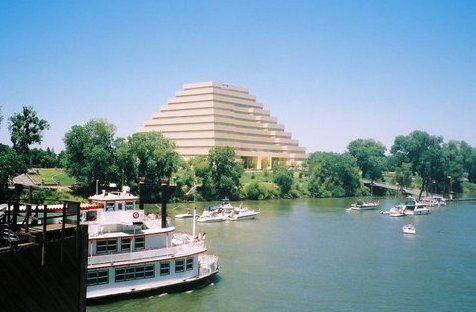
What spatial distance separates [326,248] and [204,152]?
10323cm

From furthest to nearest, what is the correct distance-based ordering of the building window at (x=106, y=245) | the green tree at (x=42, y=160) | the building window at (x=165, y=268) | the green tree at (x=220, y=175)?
the green tree at (x=42, y=160), the green tree at (x=220, y=175), the building window at (x=165, y=268), the building window at (x=106, y=245)

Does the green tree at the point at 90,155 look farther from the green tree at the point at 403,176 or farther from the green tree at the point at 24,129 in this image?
the green tree at the point at 403,176

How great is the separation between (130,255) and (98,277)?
2581 mm

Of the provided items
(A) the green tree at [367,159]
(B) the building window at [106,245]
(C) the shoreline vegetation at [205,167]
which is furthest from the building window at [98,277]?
(A) the green tree at [367,159]

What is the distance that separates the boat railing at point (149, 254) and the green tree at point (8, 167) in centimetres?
4014

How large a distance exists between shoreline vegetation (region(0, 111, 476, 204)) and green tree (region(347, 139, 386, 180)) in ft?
1.04

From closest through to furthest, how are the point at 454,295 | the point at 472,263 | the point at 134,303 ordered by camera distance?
the point at 134,303
the point at 454,295
the point at 472,263

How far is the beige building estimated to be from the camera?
162875 mm

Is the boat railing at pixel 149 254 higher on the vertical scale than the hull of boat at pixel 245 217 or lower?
higher

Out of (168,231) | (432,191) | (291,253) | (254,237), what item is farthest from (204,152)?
(168,231)

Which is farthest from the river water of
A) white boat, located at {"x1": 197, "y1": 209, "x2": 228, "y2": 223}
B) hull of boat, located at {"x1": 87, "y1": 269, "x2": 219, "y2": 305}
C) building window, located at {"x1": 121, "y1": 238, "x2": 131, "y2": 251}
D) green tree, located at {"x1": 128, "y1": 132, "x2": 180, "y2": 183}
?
green tree, located at {"x1": 128, "y1": 132, "x2": 180, "y2": 183}

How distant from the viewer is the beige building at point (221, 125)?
163 m

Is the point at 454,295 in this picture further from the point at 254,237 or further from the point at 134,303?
the point at 254,237

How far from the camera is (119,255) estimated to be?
A: 33.8 meters
